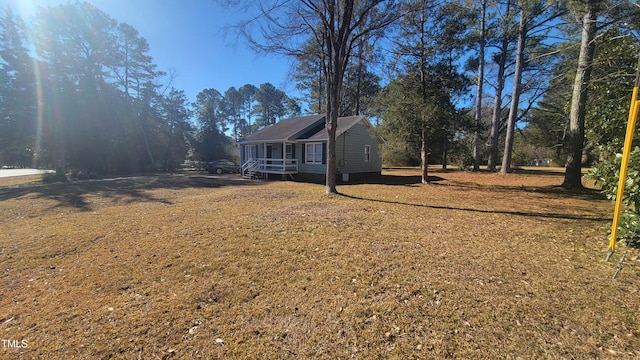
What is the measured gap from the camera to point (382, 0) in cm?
931

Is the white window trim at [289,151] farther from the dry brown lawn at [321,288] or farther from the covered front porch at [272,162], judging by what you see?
the dry brown lawn at [321,288]

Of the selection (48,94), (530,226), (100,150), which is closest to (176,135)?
(100,150)

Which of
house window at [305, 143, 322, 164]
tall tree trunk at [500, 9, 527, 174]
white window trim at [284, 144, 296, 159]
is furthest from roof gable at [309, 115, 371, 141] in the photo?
tall tree trunk at [500, 9, 527, 174]

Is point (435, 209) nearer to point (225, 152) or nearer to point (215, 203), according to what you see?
point (215, 203)

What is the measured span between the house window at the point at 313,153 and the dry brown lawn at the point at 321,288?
388 inches

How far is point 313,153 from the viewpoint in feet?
54.5

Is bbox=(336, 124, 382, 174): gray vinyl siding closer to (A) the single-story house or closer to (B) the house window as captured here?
(A) the single-story house

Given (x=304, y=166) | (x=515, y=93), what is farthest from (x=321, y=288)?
(x=515, y=93)

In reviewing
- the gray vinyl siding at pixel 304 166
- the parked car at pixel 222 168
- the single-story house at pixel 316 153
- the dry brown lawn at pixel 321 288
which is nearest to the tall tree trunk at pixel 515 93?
Answer: the single-story house at pixel 316 153

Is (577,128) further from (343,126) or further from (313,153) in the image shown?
(313,153)

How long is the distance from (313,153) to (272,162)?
3.90 meters

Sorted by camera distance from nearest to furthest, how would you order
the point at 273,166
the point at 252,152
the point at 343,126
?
1. the point at 343,126
2. the point at 273,166
3. the point at 252,152

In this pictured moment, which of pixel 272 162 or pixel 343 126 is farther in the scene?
pixel 272 162

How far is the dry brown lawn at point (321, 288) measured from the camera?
2.43m
